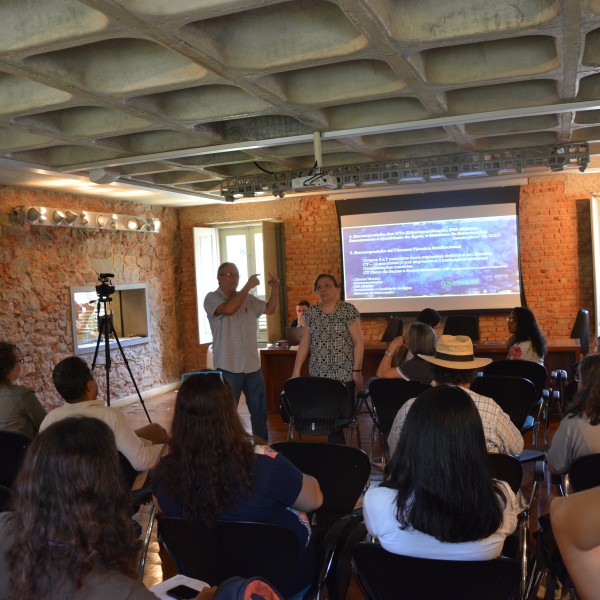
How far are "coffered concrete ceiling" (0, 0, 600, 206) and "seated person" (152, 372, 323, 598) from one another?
1.85 m

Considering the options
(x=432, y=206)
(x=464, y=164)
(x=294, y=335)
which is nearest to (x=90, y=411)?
(x=294, y=335)

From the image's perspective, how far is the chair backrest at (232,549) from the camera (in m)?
2.08

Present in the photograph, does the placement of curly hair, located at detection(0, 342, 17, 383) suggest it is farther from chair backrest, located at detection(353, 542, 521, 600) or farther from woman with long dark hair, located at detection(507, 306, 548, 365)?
woman with long dark hair, located at detection(507, 306, 548, 365)

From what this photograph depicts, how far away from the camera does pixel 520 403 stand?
4.74 m

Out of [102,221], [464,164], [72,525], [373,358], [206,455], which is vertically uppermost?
[464,164]

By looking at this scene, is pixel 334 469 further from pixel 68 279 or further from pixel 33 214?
pixel 68 279

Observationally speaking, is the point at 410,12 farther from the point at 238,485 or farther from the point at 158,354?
the point at 158,354

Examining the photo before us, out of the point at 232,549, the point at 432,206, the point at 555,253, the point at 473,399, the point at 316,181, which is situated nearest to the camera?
the point at 232,549

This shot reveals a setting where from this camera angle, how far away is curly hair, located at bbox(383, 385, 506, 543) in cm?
196

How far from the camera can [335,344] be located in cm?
545

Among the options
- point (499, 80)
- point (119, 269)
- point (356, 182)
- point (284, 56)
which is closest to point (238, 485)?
point (284, 56)

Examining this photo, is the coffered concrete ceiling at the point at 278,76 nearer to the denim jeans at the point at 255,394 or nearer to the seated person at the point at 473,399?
the seated person at the point at 473,399

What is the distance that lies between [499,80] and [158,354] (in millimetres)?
7540

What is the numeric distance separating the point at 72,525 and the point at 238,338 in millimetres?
4319
